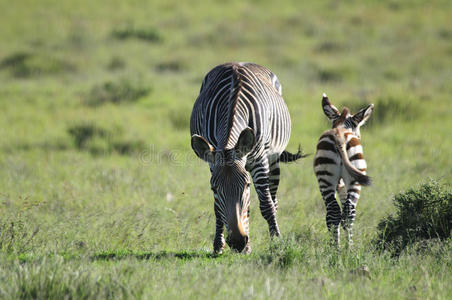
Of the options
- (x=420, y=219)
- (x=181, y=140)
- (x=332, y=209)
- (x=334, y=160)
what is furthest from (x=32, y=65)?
(x=420, y=219)

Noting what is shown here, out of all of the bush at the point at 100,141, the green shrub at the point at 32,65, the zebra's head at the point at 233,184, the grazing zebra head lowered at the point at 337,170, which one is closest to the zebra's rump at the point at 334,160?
the grazing zebra head lowered at the point at 337,170

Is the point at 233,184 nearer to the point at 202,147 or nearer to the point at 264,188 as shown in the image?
the point at 202,147

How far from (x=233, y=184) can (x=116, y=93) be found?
12415mm

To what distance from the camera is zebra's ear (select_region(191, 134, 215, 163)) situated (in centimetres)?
560

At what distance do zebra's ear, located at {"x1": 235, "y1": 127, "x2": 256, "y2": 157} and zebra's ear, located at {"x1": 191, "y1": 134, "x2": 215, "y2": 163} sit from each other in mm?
285

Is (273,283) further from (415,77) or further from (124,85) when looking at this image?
(415,77)

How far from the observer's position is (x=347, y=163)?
621 centimetres

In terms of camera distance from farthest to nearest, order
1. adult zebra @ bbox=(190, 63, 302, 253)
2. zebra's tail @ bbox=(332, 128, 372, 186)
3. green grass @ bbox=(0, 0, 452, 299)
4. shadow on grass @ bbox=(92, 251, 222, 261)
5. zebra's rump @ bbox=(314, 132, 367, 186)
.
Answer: zebra's rump @ bbox=(314, 132, 367, 186)
zebra's tail @ bbox=(332, 128, 372, 186)
shadow on grass @ bbox=(92, 251, 222, 261)
adult zebra @ bbox=(190, 63, 302, 253)
green grass @ bbox=(0, 0, 452, 299)

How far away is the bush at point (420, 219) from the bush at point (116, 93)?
11598mm

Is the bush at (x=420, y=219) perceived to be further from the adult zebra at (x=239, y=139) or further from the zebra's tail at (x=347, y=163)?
the adult zebra at (x=239, y=139)

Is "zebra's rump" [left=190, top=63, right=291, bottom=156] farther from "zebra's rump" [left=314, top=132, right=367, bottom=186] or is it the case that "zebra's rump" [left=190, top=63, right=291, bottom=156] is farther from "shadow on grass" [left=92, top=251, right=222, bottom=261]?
"shadow on grass" [left=92, top=251, right=222, bottom=261]

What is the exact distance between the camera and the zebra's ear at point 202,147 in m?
5.60

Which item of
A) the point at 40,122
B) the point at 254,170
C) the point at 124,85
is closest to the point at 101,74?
the point at 124,85

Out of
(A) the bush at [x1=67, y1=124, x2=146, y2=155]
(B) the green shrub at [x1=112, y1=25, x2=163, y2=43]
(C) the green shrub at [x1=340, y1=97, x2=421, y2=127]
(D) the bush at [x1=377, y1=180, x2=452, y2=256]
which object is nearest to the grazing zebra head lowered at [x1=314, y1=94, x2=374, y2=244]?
(D) the bush at [x1=377, y1=180, x2=452, y2=256]
